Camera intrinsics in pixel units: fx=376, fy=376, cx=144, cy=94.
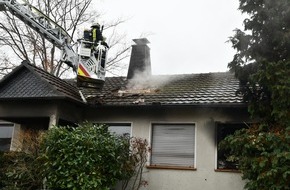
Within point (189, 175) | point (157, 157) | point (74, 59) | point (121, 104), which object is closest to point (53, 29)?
point (74, 59)

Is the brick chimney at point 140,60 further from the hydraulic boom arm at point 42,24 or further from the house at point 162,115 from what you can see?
the hydraulic boom arm at point 42,24

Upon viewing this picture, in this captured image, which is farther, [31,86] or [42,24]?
[31,86]

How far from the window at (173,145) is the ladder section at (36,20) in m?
4.30

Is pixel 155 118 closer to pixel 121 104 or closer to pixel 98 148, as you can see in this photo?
pixel 121 104

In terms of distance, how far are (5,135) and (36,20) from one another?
5201mm

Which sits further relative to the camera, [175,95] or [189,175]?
[175,95]

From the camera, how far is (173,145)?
11.9 m

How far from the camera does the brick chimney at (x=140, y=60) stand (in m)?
16.3

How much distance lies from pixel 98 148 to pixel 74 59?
3356 millimetres

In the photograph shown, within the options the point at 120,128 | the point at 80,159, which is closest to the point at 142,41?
the point at 120,128

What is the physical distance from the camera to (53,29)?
39.6 ft

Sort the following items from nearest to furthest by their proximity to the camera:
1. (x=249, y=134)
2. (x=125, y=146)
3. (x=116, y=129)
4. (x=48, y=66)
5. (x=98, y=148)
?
(x=249, y=134)
(x=98, y=148)
(x=125, y=146)
(x=116, y=129)
(x=48, y=66)

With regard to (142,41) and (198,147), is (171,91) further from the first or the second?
(142,41)

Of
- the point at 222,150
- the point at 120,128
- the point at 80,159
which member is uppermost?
the point at 120,128
